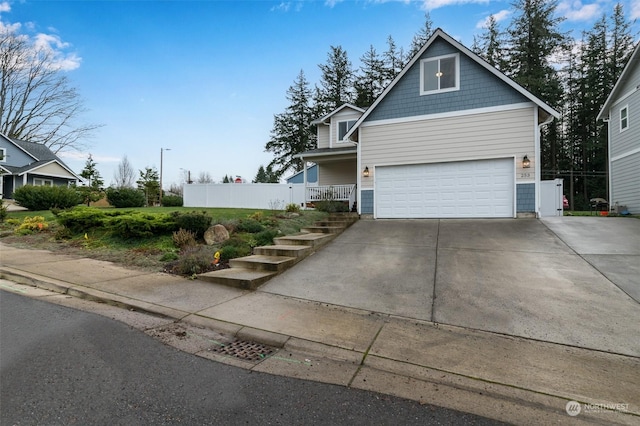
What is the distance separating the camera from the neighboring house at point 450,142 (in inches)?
405

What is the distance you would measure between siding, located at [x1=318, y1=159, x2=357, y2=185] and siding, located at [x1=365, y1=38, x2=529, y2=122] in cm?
559

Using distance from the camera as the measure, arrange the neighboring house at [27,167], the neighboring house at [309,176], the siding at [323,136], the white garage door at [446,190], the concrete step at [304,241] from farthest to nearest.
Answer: the neighboring house at [27,167] → the neighboring house at [309,176] → the siding at [323,136] → the white garage door at [446,190] → the concrete step at [304,241]

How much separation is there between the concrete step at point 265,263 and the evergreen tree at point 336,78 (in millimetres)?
26059

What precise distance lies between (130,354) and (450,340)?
11.5 feet

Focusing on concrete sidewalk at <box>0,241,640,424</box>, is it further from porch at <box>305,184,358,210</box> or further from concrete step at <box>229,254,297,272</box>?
porch at <box>305,184,358,210</box>

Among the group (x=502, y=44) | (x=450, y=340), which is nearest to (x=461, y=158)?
(x=450, y=340)

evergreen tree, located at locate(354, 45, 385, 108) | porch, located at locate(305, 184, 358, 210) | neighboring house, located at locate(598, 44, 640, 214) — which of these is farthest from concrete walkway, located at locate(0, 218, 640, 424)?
evergreen tree, located at locate(354, 45, 385, 108)

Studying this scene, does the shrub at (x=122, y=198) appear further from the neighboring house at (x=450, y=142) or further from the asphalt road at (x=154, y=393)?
the asphalt road at (x=154, y=393)

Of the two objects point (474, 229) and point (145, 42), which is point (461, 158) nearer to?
point (474, 229)

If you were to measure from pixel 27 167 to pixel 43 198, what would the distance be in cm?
1546

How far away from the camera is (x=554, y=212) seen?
12.3 m

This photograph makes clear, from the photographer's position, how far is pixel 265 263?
20.9 feet

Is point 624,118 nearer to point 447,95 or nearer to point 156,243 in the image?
point 447,95

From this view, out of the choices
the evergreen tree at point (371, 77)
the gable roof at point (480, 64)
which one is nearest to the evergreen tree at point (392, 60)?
the evergreen tree at point (371, 77)
